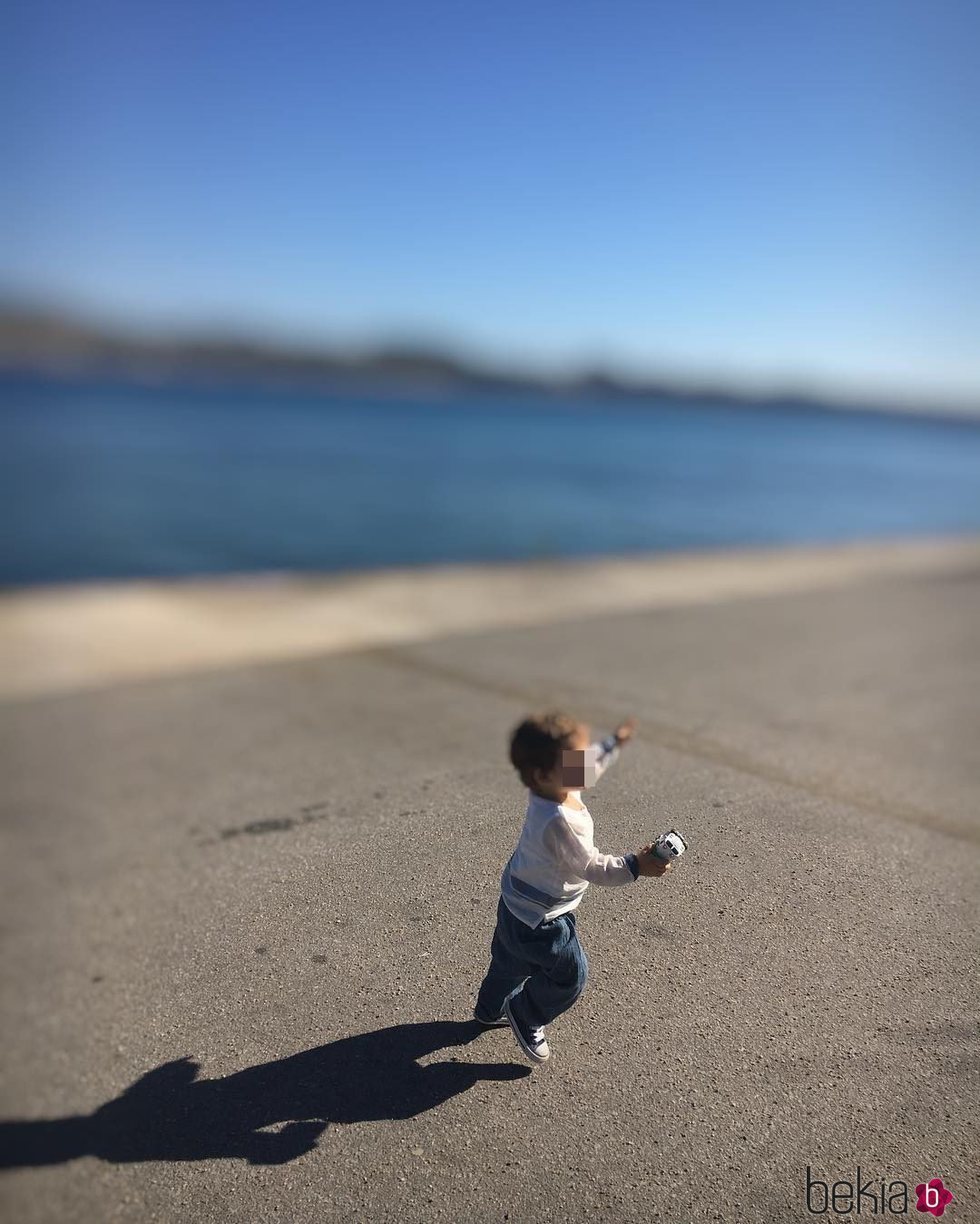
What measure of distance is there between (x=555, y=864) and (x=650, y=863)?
0.22 meters

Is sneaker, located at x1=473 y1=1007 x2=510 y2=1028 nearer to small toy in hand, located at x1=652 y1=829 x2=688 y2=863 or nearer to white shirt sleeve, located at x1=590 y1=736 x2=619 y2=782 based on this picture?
small toy in hand, located at x1=652 y1=829 x2=688 y2=863

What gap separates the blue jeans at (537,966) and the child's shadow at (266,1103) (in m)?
0.21

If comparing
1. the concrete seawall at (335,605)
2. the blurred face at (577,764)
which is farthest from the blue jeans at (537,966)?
the concrete seawall at (335,605)

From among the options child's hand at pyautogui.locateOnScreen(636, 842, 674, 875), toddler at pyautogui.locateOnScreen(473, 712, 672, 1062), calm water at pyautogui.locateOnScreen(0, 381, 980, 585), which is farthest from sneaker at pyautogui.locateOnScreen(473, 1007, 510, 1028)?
calm water at pyautogui.locateOnScreen(0, 381, 980, 585)

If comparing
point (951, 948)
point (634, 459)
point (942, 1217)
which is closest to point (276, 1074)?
point (942, 1217)

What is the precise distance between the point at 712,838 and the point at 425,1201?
3.67 feet

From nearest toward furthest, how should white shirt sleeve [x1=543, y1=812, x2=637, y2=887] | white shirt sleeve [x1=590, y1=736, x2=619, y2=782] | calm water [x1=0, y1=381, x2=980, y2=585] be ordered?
white shirt sleeve [x1=590, y1=736, x2=619, y2=782] → white shirt sleeve [x1=543, y1=812, x2=637, y2=887] → calm water [x1=0, y1=381, x2=980, y2=585]

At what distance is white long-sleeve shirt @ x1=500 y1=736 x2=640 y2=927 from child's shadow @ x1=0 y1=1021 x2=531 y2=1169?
55 centimetres

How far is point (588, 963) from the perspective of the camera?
248 centimetres

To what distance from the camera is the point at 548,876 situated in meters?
2.09

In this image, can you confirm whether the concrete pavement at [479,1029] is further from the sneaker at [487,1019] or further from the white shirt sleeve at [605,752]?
the white shirt sleeve at [605,752]

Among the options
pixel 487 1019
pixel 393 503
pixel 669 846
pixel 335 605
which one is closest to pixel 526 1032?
pixel 487 1019

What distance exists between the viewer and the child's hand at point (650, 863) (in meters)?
1.92

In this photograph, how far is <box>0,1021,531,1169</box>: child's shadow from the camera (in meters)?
2.20
